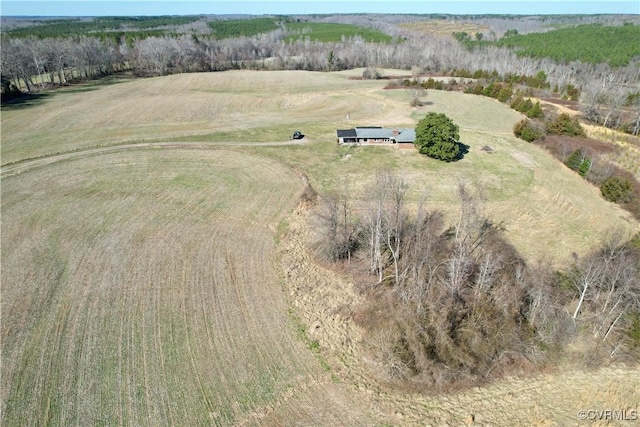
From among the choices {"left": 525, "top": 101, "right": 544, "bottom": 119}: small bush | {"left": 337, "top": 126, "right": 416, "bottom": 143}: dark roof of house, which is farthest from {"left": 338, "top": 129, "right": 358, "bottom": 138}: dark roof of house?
{"left": 525, "top": 101, "right": 544, "bottom": 119}: small bush

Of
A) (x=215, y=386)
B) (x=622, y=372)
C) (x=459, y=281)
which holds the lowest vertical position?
(x=622, y=372)

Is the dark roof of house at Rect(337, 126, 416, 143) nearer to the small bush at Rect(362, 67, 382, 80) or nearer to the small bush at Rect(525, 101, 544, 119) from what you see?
the small bush at Rect(525, 101, 544, 119)

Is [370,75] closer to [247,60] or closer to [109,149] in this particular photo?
[247,60]

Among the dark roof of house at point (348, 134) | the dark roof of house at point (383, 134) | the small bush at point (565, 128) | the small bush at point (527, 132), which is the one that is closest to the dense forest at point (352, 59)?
the small bush at point (565, 128)

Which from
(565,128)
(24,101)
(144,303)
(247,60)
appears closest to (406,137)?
(565,128)

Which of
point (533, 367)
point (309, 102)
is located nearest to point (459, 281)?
point (533, 367)

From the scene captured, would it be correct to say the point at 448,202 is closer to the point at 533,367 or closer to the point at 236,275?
the point at 533,367
